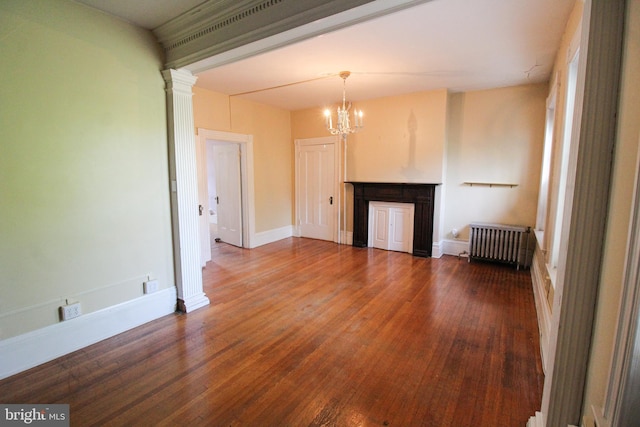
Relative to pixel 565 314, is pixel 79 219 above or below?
above

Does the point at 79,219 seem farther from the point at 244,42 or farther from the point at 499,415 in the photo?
the point at 499,415

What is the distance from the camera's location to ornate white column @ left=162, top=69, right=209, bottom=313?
297 cm

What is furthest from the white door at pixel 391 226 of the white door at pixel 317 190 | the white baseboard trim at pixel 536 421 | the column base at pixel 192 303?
the white baseboard trim at pixel 536 421

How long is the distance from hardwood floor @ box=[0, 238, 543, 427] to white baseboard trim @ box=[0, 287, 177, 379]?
9 centimetres

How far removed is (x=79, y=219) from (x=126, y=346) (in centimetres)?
116

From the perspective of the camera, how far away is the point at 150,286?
2979mm

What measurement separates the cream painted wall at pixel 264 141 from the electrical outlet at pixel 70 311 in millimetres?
3189

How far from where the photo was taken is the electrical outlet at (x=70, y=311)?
2411 millimetres

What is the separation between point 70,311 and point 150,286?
647 mm

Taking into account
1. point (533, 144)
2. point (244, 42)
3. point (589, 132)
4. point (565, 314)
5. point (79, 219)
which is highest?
point (244, 42)

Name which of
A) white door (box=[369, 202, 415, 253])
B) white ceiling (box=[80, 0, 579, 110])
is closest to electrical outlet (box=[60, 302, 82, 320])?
white ceiling (box=[80, 0, 579, 110])

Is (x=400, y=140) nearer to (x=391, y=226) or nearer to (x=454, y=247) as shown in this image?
(x=391, y=226)

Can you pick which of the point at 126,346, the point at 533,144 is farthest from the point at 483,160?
the point at 126,346

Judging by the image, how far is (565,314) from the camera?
1271 millimetres
